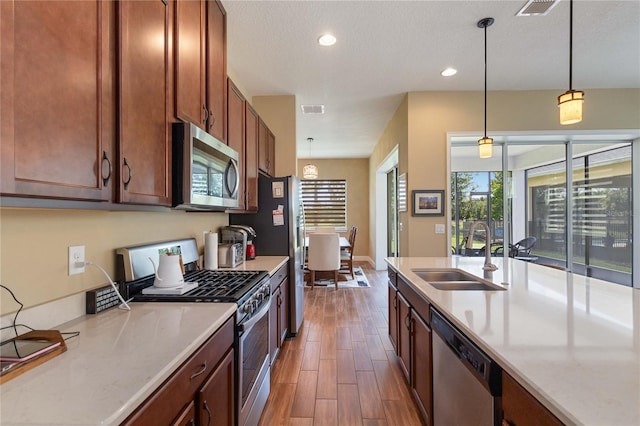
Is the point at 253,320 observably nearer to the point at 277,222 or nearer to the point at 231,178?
the point at 231,178

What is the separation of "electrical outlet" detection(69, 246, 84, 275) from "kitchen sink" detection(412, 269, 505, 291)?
1.89 m

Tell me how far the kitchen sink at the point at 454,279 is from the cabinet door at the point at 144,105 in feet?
5.63

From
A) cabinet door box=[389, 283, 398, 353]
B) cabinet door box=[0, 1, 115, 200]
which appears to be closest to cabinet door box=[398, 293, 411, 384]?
cabinet door box=[389, 283, 398, 353]

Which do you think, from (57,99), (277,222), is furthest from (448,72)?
(57,99)

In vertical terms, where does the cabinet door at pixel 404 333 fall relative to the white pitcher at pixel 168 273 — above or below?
below

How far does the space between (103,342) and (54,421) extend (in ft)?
1.40

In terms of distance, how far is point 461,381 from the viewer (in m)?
1.22

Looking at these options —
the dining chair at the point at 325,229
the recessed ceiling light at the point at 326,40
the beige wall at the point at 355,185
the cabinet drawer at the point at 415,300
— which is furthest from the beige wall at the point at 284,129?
the beige wall at the point at 355,185

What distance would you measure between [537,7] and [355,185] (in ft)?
20.3

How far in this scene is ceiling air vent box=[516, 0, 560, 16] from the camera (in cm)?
218

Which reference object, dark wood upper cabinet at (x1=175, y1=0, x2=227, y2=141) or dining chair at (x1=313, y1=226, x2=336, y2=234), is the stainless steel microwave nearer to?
dark wood upper cabinet at (x1=175, y1=0, x2=227, y2=141)

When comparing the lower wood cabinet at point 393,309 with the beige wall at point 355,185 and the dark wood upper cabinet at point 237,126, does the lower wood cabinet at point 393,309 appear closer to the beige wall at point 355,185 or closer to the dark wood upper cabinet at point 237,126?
the dark wood upper cabinet at point 237,126

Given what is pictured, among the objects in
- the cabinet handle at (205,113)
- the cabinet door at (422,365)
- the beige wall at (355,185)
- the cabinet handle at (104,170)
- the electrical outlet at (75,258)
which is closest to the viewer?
the cabinet handle at (104,170)

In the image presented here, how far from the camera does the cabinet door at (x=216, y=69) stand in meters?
1.89
